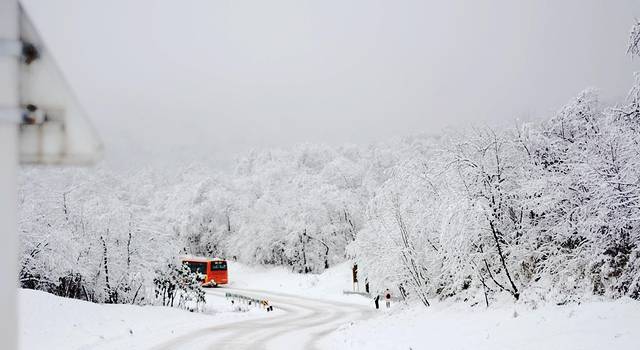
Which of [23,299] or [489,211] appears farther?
[23,299]

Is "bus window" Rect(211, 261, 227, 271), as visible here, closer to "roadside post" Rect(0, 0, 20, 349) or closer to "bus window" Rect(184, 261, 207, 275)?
"bus window" Rect(184, 261, 207, 275)

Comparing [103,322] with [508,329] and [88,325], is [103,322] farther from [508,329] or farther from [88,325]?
[508,329]

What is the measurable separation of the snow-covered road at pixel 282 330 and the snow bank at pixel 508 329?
1622mm

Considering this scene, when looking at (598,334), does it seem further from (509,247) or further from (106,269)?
(106,269)

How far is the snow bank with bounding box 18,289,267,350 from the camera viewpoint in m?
16.5

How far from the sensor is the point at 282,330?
21.3 meters

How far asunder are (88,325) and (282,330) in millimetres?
8057

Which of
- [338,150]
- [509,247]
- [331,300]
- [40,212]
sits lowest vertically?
[331,300]

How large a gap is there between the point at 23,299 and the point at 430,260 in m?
17.0

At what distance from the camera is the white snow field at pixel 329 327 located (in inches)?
→ 439

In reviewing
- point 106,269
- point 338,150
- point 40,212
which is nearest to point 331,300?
point 106,269

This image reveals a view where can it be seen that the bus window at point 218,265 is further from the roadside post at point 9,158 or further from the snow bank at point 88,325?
the roadside post at point 9,158

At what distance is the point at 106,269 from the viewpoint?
2725cm

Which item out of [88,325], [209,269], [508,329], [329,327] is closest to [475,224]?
[508,329]
